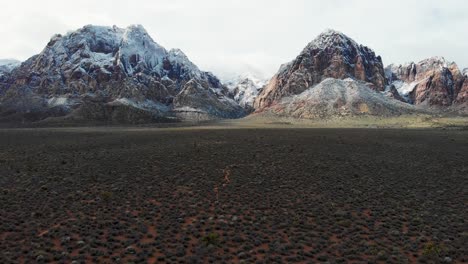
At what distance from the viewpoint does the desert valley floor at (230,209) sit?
18953mm

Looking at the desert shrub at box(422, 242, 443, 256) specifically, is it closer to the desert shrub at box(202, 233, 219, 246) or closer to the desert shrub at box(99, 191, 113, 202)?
the desert shrub at box(202, 233, 219, 246)

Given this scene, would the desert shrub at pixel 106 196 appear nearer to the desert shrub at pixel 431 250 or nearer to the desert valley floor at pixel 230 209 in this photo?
the desert valley floor at pixel 230 209

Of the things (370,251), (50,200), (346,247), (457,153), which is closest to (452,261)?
(370,251)

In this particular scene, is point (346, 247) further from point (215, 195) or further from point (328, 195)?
point (215, 195)

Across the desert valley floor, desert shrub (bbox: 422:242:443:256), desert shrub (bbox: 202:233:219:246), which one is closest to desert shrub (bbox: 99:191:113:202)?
the desert valley floor

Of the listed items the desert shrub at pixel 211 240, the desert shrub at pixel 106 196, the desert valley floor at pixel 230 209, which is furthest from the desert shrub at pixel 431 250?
the desert shrub at pixel 106 196

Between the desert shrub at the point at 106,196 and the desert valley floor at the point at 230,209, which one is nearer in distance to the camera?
the desert valley floor at the point at 230,209

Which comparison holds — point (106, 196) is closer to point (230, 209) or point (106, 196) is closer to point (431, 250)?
point (230, 209)

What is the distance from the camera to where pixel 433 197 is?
29391mm

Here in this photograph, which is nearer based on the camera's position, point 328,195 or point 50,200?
point 50,200

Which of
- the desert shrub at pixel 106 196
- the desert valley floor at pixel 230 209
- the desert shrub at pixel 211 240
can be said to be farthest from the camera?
the desert shrub at pixel 106 196

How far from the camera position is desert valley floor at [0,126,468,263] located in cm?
1895

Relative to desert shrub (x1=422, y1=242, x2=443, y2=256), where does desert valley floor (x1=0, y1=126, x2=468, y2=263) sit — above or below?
above

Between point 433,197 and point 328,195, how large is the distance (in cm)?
838
